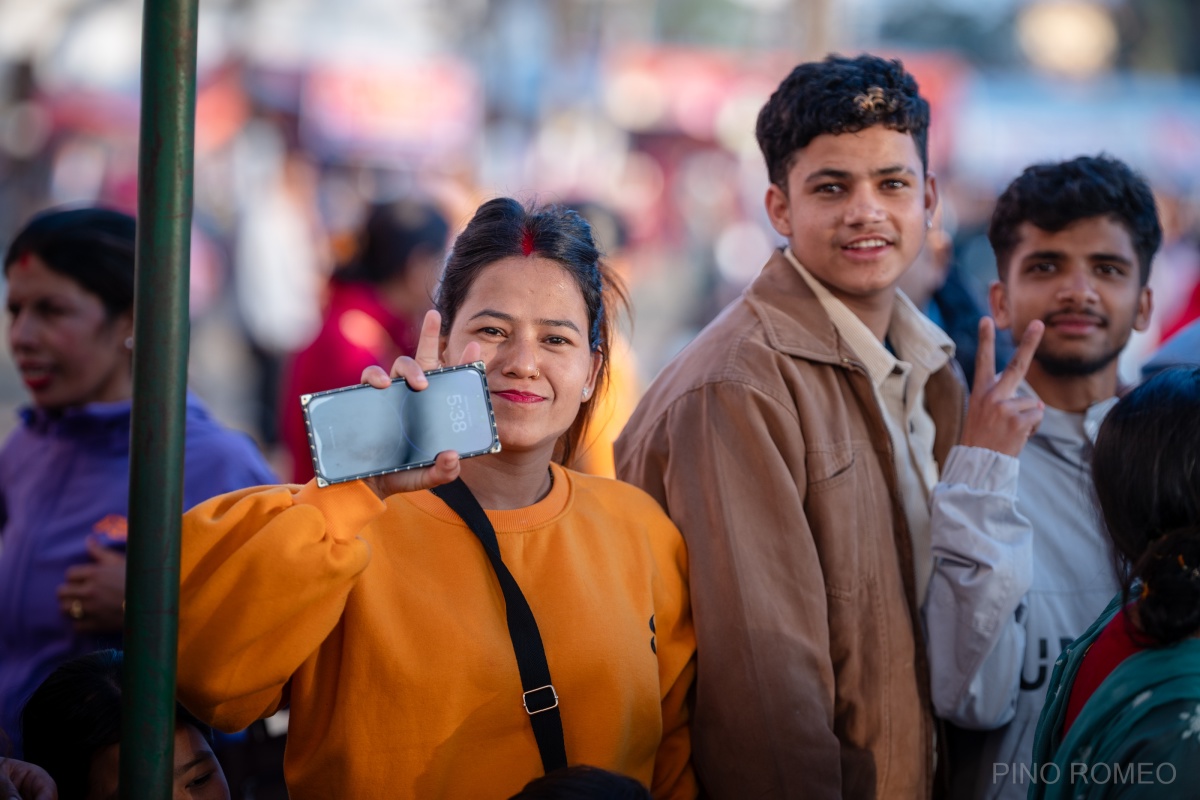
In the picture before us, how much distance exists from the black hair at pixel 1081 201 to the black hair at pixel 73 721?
227 centimetres

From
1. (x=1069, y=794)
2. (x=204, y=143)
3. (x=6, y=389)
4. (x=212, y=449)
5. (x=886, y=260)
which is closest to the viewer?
(x=1069, y=794)

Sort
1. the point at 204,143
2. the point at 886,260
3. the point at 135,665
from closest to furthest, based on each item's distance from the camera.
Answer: the point at 135,665
the point at 886,260
the point at 204,143

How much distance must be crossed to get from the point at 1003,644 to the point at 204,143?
15.4 m

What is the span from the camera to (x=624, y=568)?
2340 mm

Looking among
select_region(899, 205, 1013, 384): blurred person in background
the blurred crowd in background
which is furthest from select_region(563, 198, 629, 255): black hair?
the blurred crowd in background

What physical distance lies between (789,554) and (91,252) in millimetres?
1951

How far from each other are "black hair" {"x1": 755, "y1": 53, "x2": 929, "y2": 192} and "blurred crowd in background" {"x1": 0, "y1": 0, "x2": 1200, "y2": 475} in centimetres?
906

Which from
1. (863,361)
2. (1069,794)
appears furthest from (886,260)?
(1069,794)

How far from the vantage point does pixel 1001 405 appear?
2.66 meters

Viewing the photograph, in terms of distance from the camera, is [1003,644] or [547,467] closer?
[547,467]

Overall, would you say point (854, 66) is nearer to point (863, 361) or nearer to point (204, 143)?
point (863, 361)

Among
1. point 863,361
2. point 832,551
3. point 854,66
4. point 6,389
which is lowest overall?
point 6,389

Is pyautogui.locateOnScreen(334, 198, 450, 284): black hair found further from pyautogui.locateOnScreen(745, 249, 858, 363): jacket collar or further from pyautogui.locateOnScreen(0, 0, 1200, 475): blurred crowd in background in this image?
pyautogui.locateOnScreen(0, 0, 1200, 475): blurred crowd in background

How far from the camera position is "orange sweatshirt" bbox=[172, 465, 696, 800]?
73.2 inches
